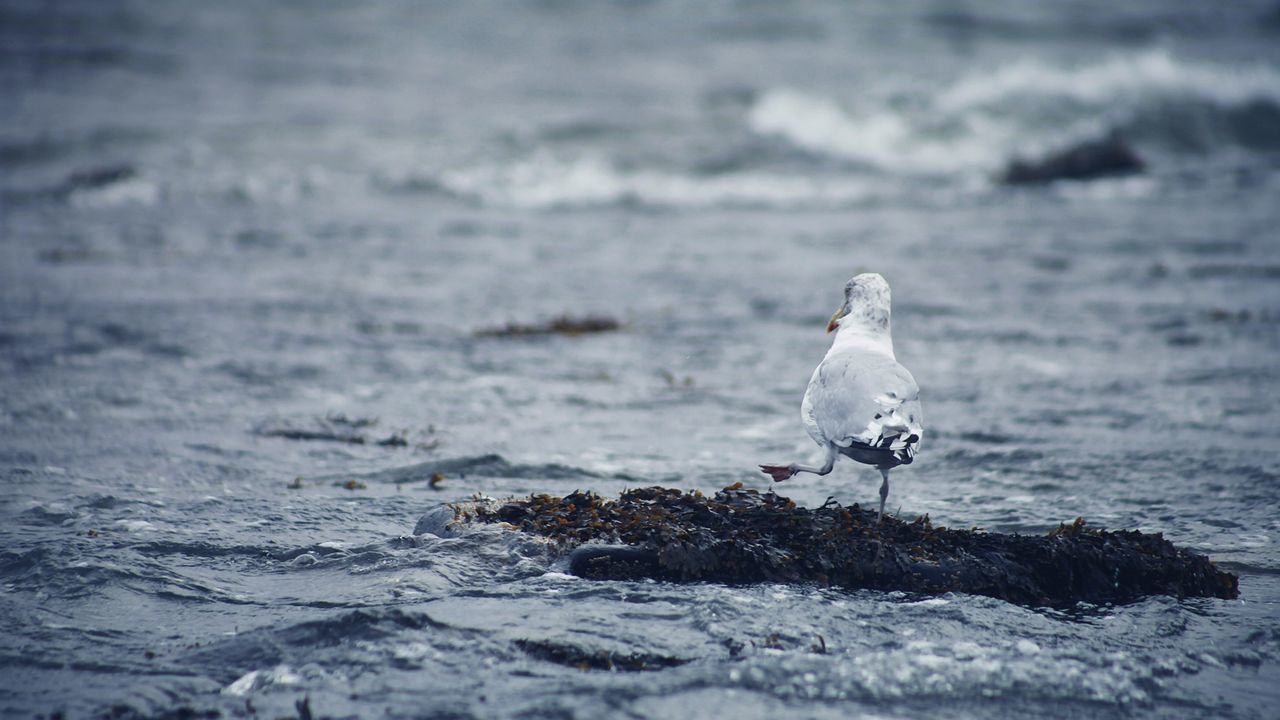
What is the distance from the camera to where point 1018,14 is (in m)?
37.0

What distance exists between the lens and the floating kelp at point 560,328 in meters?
10.7

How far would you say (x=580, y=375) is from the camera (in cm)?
940

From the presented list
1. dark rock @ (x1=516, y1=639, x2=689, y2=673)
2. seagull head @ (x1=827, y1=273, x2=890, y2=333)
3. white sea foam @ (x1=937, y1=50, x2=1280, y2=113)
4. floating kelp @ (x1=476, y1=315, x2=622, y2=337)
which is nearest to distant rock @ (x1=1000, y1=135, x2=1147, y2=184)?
white sea foam @ (x1=937, y1=50, x2=1280, y2=113)

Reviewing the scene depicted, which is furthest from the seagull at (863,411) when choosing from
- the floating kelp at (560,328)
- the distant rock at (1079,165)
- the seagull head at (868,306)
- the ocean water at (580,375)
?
the distant rock at (1079,165)

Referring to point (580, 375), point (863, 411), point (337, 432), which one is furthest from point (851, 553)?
point (580, 375)

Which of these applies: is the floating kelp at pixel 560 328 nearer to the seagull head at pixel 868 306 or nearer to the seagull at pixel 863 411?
the seagull head at pixel 868 306

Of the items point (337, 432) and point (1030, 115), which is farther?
point (1030, 115)

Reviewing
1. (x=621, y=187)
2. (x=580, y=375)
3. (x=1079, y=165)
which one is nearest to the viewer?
(x=580, y=375)

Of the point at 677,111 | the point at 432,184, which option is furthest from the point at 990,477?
the point at 677,111

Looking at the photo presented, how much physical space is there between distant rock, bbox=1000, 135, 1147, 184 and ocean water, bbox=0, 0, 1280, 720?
559 mm

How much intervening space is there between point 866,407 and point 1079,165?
60.5 ft

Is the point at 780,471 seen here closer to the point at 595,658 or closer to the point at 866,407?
the point at 866,407

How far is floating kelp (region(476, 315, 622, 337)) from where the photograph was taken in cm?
1072

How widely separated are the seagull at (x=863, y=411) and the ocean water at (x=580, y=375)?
64cm
